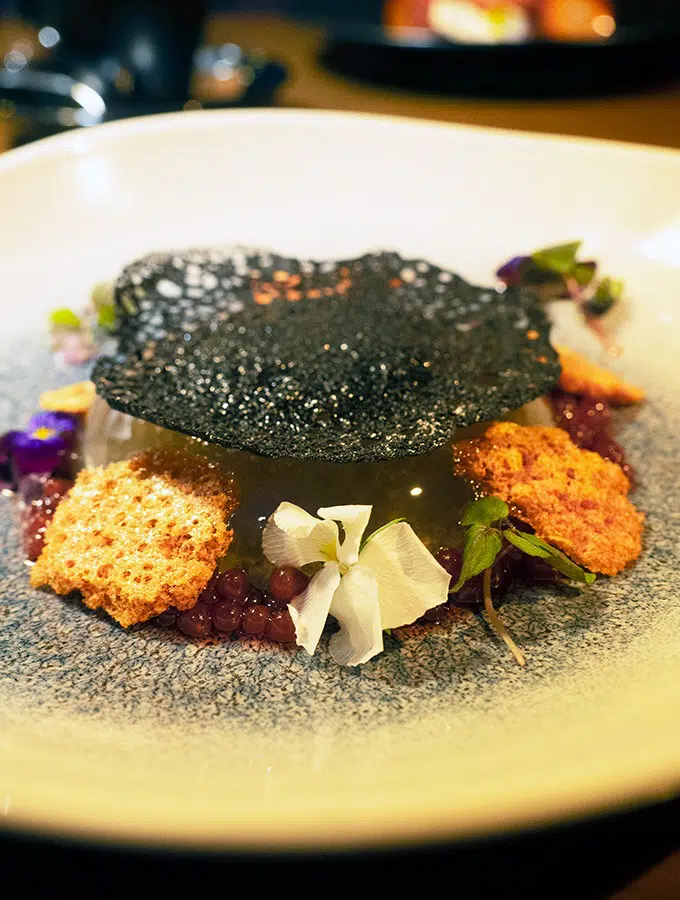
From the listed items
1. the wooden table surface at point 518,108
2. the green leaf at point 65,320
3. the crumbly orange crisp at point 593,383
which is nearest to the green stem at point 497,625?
the crumbly orange crisp at point 593,383

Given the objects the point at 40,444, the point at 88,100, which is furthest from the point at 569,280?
the point at 88,100

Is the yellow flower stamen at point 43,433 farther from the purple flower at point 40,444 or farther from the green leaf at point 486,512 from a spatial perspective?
the green leaf at point 486,512

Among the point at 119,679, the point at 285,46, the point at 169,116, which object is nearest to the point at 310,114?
the point at 169,116

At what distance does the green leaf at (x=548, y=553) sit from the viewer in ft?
4.43

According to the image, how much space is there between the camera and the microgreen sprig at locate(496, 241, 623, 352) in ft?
6.92

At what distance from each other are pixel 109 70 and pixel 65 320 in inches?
65.7

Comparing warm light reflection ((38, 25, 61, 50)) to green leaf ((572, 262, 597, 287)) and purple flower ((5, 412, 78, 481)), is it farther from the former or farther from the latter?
green leaf ((572, 262, 597, 287))

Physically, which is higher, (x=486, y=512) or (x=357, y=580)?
(x=486, y=512)

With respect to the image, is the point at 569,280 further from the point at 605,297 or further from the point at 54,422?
the point at 54,422

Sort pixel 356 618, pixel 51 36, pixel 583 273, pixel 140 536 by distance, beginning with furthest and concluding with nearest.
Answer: pixel 51 36
pixel 583 273
pixel 140 536
pixel 356 618

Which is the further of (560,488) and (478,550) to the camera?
(560,488)

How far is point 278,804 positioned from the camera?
0.82 metres

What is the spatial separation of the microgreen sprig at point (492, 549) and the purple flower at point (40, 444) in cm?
84

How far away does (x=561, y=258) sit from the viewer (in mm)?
2145
